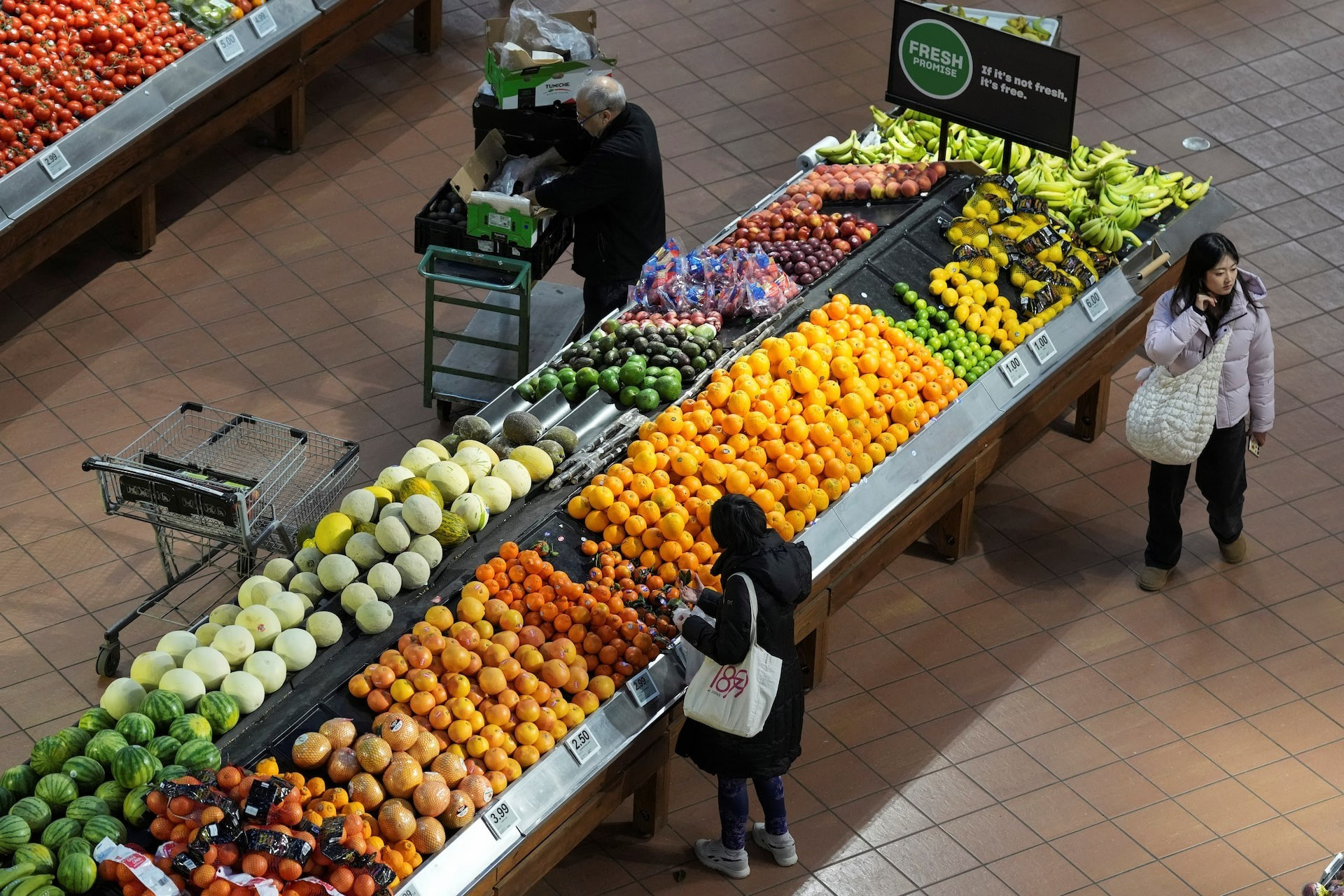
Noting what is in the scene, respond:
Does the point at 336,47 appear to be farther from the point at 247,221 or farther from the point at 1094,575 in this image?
the point at 1094,575

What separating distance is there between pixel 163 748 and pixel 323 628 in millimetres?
664

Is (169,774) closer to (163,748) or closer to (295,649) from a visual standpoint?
(163,748)

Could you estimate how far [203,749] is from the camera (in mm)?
4938

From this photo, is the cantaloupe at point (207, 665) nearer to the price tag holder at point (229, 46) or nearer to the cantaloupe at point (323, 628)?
the cantaloupe at point (323, 628)

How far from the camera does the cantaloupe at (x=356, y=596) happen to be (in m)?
5.51

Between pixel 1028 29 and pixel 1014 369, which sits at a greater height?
pixel 1028 29

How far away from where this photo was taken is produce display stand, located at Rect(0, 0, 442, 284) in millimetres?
7828

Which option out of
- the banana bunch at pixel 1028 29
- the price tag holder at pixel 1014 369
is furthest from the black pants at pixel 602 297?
the banana bunch at pixel 1028 29

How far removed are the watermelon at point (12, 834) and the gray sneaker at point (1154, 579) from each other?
4.50m

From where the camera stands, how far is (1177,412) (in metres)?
6.69

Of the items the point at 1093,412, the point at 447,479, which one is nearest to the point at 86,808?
the point at 447,479

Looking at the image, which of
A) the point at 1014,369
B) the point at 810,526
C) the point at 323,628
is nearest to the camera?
the point at 323,628

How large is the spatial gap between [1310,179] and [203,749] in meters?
7.26

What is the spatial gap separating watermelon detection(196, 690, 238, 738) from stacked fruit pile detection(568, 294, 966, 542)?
1403 millimetres
